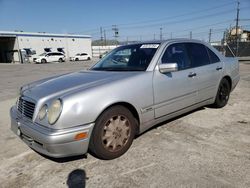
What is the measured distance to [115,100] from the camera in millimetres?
3076

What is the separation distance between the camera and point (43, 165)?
319cm

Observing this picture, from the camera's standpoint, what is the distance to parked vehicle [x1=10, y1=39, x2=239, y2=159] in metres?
2.80

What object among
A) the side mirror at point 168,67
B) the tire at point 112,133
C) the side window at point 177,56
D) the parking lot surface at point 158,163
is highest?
the side window at point 177,56

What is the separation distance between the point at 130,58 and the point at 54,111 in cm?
181

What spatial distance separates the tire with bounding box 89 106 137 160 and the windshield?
0.85m

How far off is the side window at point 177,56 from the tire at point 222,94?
1.33 m

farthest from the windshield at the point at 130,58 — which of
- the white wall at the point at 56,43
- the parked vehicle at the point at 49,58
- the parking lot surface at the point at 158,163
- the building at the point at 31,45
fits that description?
the white wall at the point at 56,43

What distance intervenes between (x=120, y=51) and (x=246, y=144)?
2.62m

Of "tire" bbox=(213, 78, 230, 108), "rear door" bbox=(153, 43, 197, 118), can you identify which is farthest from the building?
"rear door" bbox=(153, 43, 197, 118)

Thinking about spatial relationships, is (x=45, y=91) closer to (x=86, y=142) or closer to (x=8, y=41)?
(x=86, y=142)

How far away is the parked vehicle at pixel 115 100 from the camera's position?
2799 mm

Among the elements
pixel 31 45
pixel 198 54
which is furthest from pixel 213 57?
pixel 31 45

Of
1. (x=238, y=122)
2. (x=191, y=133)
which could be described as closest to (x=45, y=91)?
(x=191, y=133)

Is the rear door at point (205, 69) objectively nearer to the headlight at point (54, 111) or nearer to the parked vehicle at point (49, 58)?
the headlight at point (54, 111)
